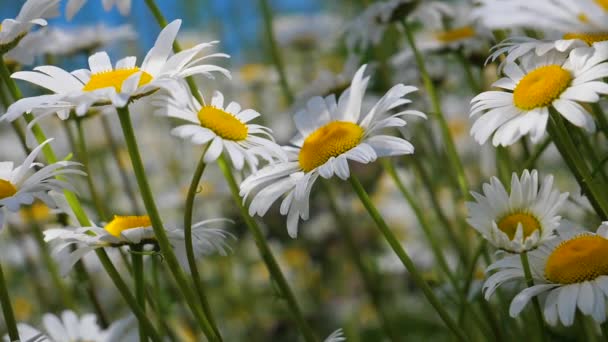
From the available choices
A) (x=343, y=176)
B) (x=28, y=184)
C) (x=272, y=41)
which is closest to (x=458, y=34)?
(x=272, y=41)

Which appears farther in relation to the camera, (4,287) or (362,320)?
(362,320)

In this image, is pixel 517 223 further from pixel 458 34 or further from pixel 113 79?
pixel 458 34

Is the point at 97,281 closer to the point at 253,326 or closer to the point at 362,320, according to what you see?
the point at 253,326

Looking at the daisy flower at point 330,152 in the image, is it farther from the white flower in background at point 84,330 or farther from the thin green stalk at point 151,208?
the white flower in background at point 84,330

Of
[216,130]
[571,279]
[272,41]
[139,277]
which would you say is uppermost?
[272,41]

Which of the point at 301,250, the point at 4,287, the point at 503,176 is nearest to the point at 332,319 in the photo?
the point at 301,250

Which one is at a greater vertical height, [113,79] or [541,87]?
[113,79]

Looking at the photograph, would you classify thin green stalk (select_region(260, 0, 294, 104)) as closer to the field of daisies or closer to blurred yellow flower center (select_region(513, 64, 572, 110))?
the field of daisies
